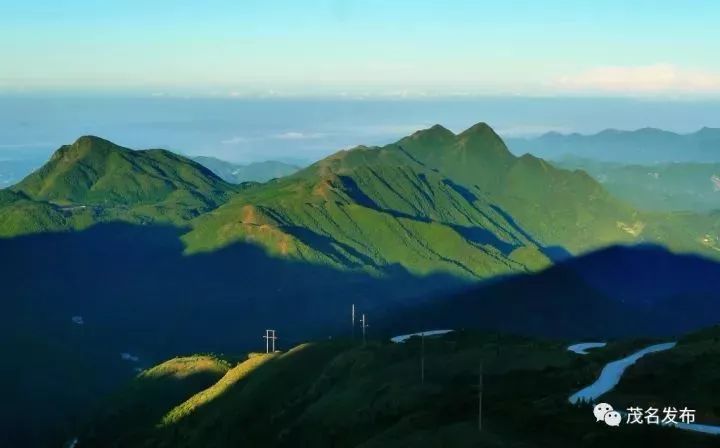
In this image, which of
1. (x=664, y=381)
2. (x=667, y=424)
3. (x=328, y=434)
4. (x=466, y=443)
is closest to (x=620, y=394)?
(x=664, y=381)

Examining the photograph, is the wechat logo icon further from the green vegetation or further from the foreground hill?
the green vegetation

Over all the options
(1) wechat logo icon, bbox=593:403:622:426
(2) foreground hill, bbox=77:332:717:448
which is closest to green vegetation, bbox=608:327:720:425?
(2) foreground hill, bbox=77:332:717:448

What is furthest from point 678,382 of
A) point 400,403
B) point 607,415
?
point 400,403

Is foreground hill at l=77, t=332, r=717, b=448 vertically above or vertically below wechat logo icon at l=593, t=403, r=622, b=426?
below

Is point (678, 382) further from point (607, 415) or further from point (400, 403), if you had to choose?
point (400, 403)

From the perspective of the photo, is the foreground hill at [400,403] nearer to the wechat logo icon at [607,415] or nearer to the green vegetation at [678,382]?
the green vegetation at [678,382]

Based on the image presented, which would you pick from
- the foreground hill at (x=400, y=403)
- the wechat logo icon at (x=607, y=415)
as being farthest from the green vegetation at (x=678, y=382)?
the wechat logo icon at (x=607, y=415)
